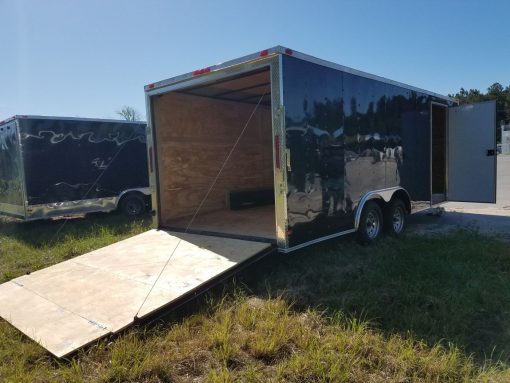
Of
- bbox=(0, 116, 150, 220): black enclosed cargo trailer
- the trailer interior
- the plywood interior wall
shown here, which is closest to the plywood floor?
the trailer interior

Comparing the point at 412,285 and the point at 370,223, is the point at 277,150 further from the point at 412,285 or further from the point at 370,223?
the point at 370,223

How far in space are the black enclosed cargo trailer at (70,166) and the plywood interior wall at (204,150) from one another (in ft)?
9.34

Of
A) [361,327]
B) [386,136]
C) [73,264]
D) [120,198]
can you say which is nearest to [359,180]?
[386,136]

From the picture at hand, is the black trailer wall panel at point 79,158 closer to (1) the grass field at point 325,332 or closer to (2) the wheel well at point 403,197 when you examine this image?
(1) the grass field at point 325,332

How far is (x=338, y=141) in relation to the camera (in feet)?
16.1

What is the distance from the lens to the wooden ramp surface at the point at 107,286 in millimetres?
3074

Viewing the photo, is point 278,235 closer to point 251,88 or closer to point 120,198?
point 251,88

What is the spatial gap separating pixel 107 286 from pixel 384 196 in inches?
158

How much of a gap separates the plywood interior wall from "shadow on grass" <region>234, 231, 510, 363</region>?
2349 mm

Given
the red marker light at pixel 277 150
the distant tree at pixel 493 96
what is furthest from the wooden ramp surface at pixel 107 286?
the distant tree at pixel 493 96

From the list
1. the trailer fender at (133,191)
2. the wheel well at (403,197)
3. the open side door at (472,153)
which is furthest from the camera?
the trailer fender at (133,191)

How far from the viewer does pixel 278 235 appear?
171 inches

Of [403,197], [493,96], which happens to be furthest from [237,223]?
[493,96]

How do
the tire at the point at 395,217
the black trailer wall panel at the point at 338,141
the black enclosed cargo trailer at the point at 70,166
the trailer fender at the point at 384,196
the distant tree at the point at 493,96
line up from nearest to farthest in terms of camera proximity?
the black trailer wall panel at the point at 338,141, the trailer fender at the point at 384,196, the tire at the point at 395,217, the black enclosed cargo trailer at the point at 70,166, the distant tree at the point at 493,96
